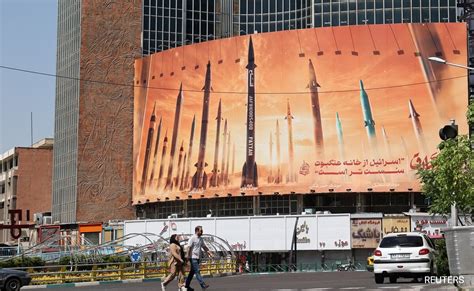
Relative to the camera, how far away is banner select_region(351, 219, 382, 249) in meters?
70.3

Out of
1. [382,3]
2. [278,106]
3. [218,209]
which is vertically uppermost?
[382,3]

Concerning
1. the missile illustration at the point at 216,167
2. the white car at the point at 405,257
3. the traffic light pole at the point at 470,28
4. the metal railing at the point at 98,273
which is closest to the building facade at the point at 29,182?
the missile illustration at the point at 216,167

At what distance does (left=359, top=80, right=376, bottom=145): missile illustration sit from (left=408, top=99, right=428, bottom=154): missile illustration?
3411 mm

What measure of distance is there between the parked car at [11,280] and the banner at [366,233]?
41447 millimetres

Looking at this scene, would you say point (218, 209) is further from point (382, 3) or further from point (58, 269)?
point (58, 269)

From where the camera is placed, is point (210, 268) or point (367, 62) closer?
point (210, 268)

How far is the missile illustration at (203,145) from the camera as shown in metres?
83.1

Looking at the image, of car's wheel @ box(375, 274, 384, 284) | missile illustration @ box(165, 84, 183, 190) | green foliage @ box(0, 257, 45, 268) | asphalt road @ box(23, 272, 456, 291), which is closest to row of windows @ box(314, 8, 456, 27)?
missile illustration @ box(165, 84, 183, 190)

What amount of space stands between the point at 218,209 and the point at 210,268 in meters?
38.0

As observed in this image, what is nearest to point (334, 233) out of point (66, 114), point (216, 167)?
point (216, 167)

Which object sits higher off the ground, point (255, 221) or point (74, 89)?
point (74, 89)

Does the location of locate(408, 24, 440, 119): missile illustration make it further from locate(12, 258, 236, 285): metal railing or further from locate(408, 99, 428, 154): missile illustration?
locate(12, 258, 236, 285): metal railing

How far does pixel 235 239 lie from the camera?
73125mm

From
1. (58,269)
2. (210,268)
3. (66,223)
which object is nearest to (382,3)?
(66,223)
